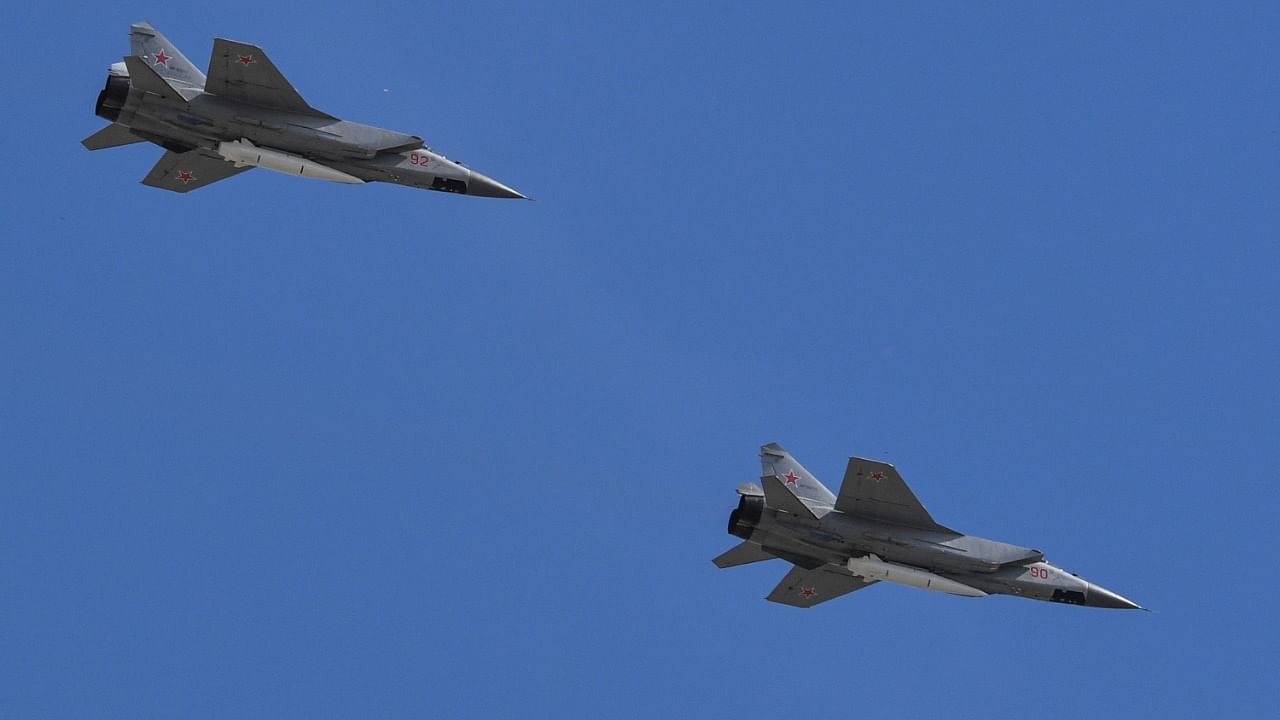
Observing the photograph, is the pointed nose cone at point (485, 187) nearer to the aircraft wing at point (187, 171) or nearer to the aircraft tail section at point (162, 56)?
the aircraft wing at point (187, 171)

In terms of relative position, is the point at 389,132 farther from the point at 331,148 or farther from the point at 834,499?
the point at 834,499

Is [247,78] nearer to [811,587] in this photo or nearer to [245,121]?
[245,121]

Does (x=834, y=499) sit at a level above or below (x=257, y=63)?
below

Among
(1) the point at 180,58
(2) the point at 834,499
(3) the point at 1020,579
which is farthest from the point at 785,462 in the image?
(1) the point at 180,58

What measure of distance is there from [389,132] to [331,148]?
1.55 metres

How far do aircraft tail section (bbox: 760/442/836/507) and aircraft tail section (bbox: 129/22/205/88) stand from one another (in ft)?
53.8

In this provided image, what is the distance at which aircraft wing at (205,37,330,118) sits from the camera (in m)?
47.9

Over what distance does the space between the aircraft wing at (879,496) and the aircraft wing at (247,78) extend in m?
15.7

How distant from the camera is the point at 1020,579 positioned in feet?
160

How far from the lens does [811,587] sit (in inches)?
1993

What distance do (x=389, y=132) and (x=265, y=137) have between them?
2.97 metres

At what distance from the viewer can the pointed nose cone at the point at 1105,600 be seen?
162 feet

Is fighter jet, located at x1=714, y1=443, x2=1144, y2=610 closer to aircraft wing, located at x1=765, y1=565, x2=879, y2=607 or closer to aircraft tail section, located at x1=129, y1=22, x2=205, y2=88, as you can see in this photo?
aircraft wing, located at x1=765, y1=565, x2=879, y2=607

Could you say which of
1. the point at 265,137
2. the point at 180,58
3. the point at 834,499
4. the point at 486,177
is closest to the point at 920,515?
the point at 834,499
